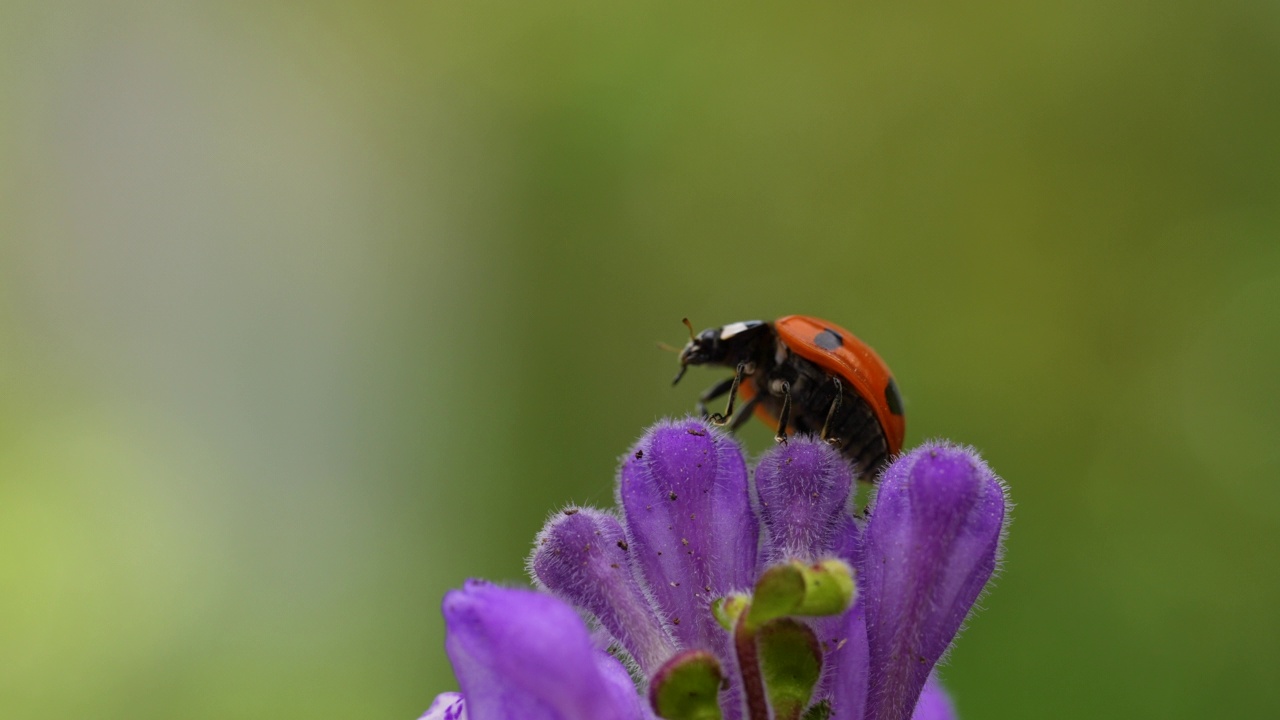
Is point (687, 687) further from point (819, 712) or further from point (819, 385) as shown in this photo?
point (819, 385)

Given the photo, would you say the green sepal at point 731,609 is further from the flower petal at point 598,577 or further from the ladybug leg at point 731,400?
the ladybug leg at point 731,400

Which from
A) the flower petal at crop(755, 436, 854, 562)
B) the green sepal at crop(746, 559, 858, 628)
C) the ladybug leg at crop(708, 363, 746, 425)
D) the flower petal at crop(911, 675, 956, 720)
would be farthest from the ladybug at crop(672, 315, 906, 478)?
the green sepal at crop(746, 559, 858, 628)

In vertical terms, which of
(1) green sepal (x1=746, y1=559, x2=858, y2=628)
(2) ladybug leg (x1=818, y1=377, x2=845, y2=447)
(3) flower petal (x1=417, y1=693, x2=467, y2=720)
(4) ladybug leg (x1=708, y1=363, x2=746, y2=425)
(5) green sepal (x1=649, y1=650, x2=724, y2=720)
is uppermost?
(4) ladybug leg (x1=708, y1=363, x2=746, y2=425)

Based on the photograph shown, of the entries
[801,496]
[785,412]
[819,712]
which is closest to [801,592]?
[819,712]

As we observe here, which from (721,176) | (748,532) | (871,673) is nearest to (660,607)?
(748,532)

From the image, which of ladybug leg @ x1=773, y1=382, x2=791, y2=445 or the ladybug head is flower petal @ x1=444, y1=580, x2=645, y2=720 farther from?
the ladybug head

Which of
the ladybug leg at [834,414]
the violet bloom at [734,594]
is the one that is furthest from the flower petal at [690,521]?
the ladybug leg at [834,414]
